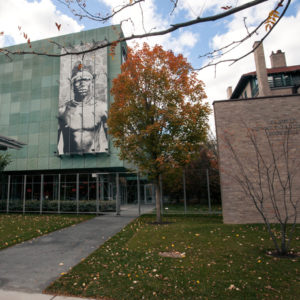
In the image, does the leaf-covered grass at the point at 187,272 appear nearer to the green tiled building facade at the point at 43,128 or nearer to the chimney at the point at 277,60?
the green tiled building facade at the point at 43,128

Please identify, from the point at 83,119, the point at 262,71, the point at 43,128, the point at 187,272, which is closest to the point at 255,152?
the point at 187,272

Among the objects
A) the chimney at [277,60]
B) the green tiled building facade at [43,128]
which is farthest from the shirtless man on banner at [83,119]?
the chimney at [277,60]

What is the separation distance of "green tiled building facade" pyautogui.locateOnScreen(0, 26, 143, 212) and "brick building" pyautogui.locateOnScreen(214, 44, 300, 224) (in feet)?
44.6

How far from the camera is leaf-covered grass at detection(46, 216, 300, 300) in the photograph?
414 cm

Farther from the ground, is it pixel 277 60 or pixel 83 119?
pixel 277 60

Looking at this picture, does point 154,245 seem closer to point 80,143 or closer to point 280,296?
point 280,296

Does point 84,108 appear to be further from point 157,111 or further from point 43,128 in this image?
point 157,111

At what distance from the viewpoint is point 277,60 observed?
104 feet

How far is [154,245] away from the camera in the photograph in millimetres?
7539

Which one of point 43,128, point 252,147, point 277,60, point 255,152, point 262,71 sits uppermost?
point 277,60

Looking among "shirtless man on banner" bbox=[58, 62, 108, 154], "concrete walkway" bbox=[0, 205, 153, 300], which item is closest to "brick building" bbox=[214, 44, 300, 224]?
"concrete walkway" bbox=[0, 205, 153, 300]

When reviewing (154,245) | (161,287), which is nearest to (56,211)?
(154,245)

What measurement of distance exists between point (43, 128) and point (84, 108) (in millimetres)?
5323

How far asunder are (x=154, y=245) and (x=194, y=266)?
233cm
